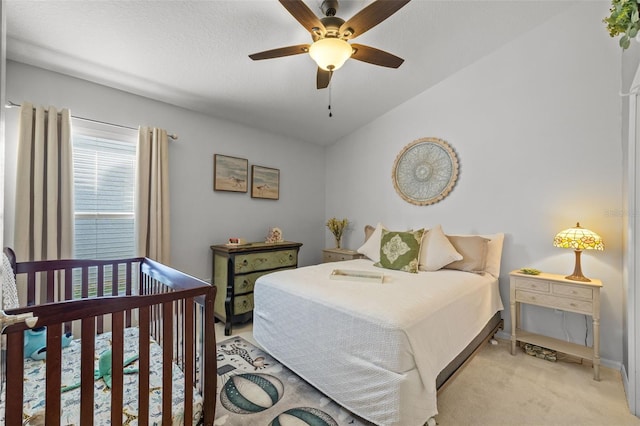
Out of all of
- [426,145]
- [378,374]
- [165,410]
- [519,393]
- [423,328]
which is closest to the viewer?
[165,410]

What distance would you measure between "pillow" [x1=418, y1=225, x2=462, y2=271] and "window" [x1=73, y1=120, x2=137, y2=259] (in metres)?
2.90

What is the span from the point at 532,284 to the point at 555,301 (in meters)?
0.19

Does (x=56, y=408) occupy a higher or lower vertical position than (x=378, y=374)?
higher

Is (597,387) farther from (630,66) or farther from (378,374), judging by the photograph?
(630,66)

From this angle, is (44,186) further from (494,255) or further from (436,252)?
(494,255)

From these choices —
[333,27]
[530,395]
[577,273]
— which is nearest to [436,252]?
[577,273]

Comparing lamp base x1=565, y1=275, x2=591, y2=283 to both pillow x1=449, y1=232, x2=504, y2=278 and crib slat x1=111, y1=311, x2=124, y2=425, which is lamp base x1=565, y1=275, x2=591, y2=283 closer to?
pillow x1=449, y1=232, x2=504, y2=278

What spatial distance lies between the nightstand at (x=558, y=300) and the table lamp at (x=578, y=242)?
0.10m

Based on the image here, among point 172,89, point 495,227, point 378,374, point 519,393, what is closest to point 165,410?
point 378,374

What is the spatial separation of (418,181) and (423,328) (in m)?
2.29

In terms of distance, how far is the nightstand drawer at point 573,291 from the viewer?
227cm

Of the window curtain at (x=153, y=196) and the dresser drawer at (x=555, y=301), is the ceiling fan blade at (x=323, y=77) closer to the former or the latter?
the window curtain at (x=153, y=196)

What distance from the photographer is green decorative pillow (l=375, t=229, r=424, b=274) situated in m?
2.84

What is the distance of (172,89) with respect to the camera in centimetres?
287
